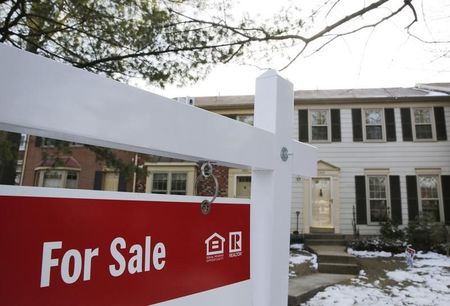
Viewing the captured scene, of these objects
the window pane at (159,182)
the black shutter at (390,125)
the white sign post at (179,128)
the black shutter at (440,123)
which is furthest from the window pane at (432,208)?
the white sign post at (179,128)

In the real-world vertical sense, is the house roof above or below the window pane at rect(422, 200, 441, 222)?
above

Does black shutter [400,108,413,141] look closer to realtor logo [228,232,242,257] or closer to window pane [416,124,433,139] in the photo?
window pane [416,124,433,139]

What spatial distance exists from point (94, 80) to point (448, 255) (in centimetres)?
1221

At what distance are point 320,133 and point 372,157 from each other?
219cm

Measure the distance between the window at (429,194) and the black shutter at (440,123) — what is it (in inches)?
62.8

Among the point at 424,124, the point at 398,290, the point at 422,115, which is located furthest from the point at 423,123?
the point at 398,290

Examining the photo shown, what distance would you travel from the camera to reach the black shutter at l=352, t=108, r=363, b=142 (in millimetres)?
13062

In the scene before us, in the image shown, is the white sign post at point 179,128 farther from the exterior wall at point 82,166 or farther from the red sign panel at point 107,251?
the exterior wall at point 82,166

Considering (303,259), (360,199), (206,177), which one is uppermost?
(360,199)

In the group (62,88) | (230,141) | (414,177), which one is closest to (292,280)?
(230,141)

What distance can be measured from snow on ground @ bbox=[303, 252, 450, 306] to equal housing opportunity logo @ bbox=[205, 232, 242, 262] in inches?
181

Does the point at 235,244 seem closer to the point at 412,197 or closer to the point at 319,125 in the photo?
the point at 319,125

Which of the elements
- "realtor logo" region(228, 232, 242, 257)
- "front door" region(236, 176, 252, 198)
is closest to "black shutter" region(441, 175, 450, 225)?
"front door" region(236, 176, 252, 198)

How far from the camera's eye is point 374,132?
43.0 feet
